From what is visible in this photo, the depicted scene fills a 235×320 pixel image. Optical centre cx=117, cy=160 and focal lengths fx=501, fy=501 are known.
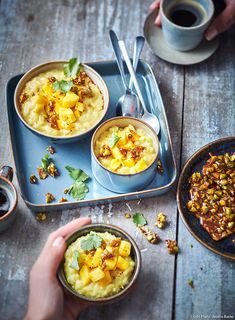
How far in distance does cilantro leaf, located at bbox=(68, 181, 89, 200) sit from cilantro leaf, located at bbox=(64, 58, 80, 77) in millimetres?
500

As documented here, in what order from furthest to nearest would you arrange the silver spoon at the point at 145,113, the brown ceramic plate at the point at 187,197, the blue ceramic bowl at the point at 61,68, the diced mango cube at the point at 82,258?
the silver spoon at the point at 145,113 → the blue ceramic bowl at the point at 61,68 → the brown ceramic plate at the point at 187,197 → the diced mango cube at the point at 82,258

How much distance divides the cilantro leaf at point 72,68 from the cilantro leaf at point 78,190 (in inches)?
19.7

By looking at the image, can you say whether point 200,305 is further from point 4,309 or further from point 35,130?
point 35,130

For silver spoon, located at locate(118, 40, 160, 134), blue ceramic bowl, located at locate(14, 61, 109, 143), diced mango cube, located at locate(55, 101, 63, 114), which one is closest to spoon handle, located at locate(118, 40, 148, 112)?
silver spoon, located at locate(118, 40, 160, 134)

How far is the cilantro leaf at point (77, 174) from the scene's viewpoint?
2.19 m

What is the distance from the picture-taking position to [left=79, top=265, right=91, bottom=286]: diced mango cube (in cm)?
187

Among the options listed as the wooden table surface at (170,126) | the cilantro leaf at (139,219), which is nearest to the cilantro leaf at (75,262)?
the wooden table surface at (170,126)

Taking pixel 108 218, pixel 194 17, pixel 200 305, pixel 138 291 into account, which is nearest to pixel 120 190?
pixel 108 218

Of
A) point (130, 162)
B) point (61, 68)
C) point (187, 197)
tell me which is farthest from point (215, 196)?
point (61, 68)

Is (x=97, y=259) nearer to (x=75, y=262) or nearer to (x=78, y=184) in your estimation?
(x=75, y=262)

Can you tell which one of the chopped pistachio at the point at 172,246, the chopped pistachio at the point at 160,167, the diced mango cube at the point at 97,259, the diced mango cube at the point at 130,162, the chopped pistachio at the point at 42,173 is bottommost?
the chopped pistachio at the point at 172,246

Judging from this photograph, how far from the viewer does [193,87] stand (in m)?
2.46

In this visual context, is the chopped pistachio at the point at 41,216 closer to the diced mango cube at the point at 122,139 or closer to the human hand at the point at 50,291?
the human hand at the point at 50,291

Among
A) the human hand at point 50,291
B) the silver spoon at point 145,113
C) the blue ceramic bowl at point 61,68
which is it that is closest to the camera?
the human hand at point 50,291
